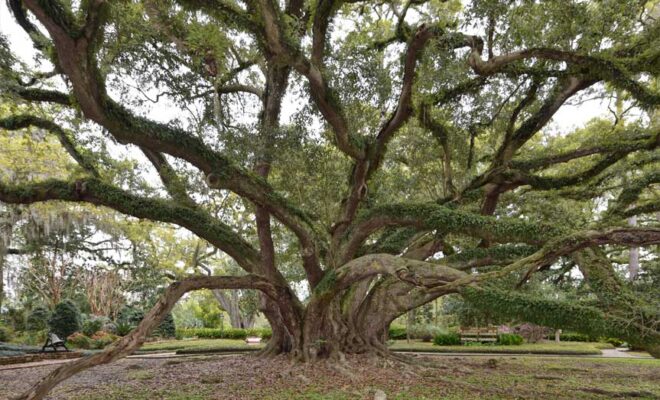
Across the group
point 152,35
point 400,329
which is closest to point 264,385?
point 152,35

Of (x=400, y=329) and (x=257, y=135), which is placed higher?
(x=257, y=135)

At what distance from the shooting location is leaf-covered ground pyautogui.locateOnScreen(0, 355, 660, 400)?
20.6 ft

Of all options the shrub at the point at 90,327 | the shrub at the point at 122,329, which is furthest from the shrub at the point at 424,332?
the shrub at the point at 90,327

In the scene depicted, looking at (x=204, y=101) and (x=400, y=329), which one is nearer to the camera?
(x=204, y=101)

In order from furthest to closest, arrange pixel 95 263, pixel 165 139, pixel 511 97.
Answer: pixel 95 263 → pixel 511 97 → pixel 165 139

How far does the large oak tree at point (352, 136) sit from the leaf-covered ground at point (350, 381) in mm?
1117

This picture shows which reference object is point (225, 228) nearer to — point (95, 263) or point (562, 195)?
point (562, 195)

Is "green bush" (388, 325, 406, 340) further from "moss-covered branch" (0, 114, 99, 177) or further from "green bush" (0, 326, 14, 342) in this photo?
"green bush" (0, 326, 14, 342)

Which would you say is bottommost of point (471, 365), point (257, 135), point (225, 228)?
point (471, 365)

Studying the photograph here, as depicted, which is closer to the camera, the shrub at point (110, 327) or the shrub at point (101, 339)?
the shrub at point (101, 339)

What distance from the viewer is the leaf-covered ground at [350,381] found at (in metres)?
6.29

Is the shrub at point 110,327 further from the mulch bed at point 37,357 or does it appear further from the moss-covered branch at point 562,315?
the moss-covered branch at point 562,315

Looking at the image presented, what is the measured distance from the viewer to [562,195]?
1031 centimetres

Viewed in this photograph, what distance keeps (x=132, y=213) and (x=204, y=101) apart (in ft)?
8.11
